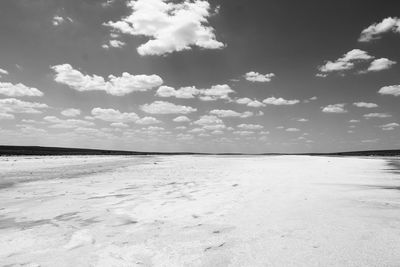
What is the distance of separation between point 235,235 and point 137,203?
3.56m

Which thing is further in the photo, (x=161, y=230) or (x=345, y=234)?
(x=161, y=230)

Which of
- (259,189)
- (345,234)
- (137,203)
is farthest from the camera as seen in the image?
(259,189)

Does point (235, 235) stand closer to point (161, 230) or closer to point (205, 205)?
point (161, 230)

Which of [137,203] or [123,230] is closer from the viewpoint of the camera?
[123,230]

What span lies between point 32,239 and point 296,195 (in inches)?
241

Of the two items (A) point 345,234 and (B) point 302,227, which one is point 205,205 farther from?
(A) point 345,234

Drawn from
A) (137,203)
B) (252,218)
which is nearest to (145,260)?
(252,218)

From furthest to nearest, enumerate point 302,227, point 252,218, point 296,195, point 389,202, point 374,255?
point 296,195 → point 389,202 → point 252,218 → point 302,227 → point 374,255

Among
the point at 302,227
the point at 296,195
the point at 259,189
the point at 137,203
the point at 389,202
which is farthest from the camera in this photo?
the point at 259,189

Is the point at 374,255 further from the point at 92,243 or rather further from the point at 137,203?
the point at 137,203

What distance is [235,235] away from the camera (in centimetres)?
473

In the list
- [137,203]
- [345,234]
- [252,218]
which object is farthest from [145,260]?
[137,203]

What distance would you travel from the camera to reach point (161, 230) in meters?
5.17

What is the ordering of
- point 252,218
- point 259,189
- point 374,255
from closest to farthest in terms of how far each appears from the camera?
point 374,255, point 252,218, point 259,189
